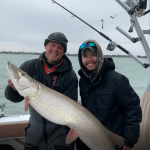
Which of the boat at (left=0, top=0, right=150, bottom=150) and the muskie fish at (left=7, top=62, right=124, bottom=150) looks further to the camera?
the boat at (left=0, top=0, right=150, bottom=150)

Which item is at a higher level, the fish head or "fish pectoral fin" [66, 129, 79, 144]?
the fish head

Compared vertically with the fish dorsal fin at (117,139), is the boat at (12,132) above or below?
below

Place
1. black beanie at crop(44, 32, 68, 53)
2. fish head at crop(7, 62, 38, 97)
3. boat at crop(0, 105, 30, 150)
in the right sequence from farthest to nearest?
boat at crop(0, 105, 30, 150) → black beanie at crop(44, 32, 68, 53) → fish head at crop(7, 62, 38, 97)

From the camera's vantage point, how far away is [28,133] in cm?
223

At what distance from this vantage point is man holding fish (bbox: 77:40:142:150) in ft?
6.39

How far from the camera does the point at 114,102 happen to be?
2043mm

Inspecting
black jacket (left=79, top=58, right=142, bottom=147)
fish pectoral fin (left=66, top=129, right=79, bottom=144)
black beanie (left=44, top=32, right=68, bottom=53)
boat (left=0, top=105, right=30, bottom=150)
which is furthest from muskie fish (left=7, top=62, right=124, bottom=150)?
boat (left=0, top=105, right=30, bottom=150)

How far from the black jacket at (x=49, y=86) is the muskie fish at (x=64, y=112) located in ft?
0.84

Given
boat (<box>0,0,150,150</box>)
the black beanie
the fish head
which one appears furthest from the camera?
boat (<box>0,0,150,150</box>)

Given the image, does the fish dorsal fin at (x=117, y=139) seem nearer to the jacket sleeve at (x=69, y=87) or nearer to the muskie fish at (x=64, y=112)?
the muskie fish at (x=64, y=112)

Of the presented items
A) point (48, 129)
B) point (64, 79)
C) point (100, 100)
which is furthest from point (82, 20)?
point (48, 129)

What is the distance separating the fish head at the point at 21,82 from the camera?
6.30 ft

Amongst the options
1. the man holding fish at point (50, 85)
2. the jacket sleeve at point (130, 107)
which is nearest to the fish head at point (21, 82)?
the man holding fish at point (50, 85)

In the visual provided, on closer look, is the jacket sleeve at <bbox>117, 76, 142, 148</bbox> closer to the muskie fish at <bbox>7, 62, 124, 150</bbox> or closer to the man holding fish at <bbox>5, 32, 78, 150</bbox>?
the muskie fish at <bbox>7, 62, 124, 150</bbox>
